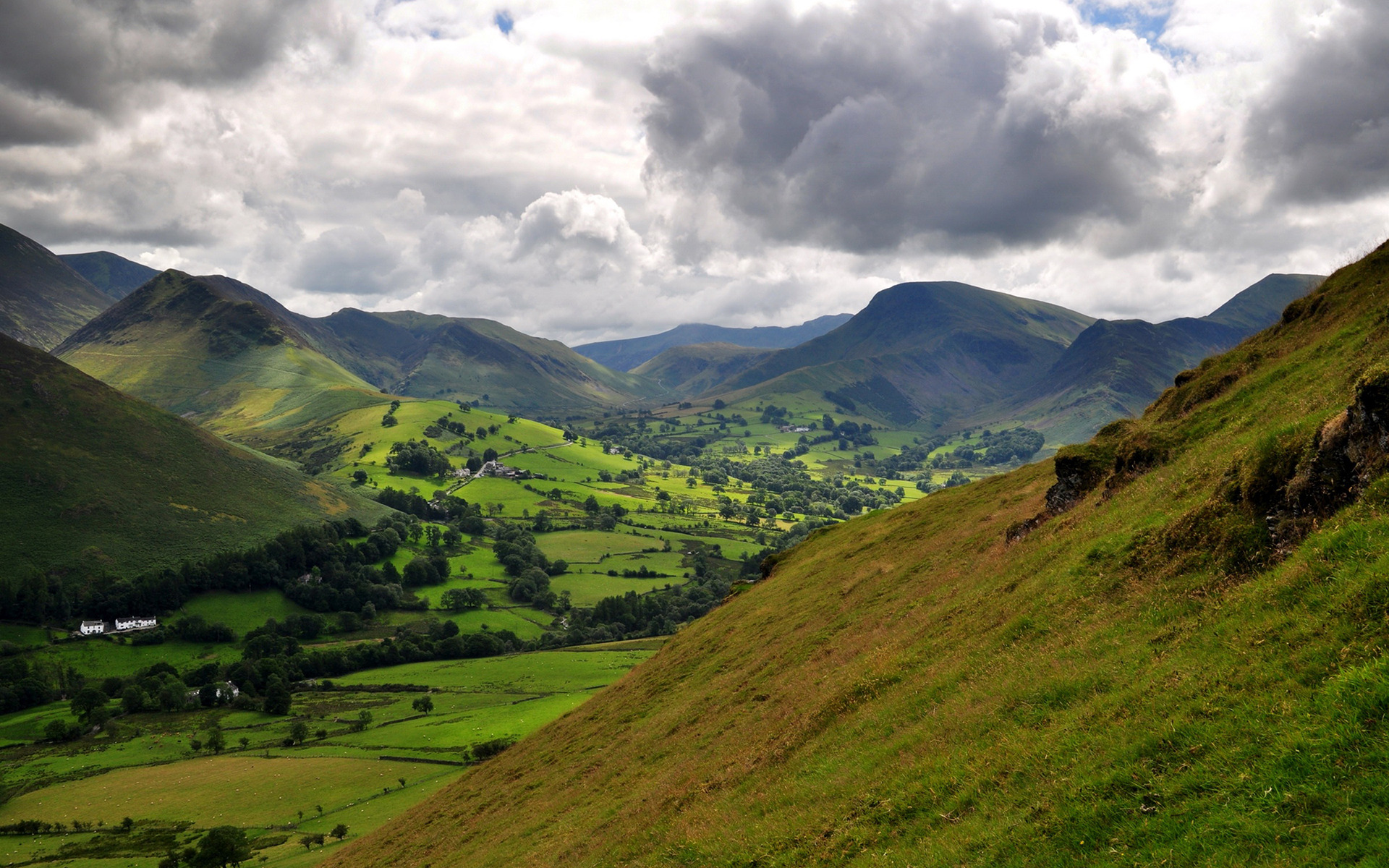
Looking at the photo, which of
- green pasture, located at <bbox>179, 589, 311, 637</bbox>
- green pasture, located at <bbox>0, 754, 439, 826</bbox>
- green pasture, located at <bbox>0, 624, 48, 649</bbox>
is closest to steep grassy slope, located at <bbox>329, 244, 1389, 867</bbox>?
green pasture, located at <bbox>0, 754, 439, 826</bbox>

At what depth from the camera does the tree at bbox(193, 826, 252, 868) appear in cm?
7231

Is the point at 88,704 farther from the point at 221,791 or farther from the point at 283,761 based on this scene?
the point at 221,791

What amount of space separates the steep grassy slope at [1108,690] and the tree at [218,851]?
42.8m

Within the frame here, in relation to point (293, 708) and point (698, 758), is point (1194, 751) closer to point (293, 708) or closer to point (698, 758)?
point (698, 758)

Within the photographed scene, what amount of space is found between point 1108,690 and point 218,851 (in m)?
89.3

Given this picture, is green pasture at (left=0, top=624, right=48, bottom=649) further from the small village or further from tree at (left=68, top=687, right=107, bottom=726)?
tree at (left=68, top=687, right=107, bottom=726)

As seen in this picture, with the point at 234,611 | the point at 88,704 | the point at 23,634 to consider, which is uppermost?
the point at 23,634

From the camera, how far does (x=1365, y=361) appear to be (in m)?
26.8

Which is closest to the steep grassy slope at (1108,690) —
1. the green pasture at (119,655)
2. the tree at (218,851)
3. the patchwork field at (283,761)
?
the tree at (218,851)

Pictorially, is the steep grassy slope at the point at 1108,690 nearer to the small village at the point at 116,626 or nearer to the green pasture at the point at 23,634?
the small village at the point at 116,626

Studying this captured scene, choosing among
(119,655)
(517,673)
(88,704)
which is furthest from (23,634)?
(517,673)

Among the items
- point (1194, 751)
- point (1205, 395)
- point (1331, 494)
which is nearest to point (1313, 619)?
point (1194, 751)

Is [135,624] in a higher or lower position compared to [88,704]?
higher

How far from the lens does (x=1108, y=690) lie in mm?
18906
